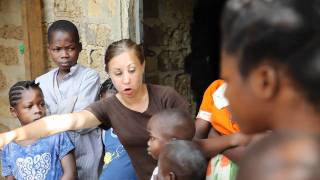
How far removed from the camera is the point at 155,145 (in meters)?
1.94

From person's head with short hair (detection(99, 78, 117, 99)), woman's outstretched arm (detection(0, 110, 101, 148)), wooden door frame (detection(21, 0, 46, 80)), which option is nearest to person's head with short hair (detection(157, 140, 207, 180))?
woman's outstretched arm (detection(0, 110, 101, 148))

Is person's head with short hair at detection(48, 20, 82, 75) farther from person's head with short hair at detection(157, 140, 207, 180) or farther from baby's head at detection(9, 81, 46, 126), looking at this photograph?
person's head with short hair at detection(157, 140, 207, 180)

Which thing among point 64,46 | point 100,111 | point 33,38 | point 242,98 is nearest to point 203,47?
point 33,38

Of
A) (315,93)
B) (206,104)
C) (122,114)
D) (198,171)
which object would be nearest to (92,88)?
(122,114)

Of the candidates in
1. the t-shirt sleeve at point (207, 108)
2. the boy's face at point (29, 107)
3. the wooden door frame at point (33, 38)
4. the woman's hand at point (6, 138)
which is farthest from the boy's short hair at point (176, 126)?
the wooden door frame at point (33, 38)

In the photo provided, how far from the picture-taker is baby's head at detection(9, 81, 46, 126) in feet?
8.62

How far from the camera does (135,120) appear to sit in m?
2.29

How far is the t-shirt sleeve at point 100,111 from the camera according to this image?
88.1 inches

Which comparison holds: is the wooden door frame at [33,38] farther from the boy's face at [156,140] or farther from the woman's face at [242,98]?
the woman's face at [242,98]

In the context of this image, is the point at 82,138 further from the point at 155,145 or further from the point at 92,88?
the point at 155,145

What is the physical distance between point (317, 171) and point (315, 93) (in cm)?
29

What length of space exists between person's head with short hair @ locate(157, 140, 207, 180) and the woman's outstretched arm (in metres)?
0.50

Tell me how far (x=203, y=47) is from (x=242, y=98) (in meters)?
3.79

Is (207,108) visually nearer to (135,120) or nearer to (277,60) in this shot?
(135,120)
